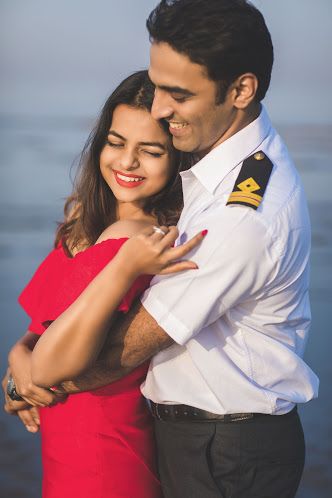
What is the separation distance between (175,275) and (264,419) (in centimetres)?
35

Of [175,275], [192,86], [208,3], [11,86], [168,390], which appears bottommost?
[11,86]

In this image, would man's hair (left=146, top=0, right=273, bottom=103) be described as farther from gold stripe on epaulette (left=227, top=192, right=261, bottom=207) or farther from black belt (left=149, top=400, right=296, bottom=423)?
black belt (left=149, top=400, right=296, bottom=423)

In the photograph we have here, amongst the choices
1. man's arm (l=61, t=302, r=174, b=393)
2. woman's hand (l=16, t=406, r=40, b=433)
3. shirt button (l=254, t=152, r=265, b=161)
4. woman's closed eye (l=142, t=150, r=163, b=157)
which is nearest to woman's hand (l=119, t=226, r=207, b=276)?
man's arm (l=61, t=302, r=174, b=393)

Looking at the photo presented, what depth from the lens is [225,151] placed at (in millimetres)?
1841

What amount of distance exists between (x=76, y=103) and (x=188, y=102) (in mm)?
4052

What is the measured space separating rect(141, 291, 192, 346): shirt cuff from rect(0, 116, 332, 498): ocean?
6.56 feet

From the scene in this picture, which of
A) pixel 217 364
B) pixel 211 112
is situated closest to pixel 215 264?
pixel 217 364

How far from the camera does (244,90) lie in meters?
1.86

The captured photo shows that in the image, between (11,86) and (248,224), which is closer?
(248,224)

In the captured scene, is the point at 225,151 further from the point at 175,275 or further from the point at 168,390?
the point at 168,390

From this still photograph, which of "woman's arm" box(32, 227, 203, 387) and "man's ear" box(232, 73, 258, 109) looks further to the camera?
"man's ear" box(232, 73, 258, 109)

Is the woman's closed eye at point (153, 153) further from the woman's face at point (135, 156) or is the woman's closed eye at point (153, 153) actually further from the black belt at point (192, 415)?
the black belt at point (192, 415)

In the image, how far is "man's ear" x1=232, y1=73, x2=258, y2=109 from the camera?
1.86m

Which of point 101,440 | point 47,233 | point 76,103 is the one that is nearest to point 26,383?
point 101,440
